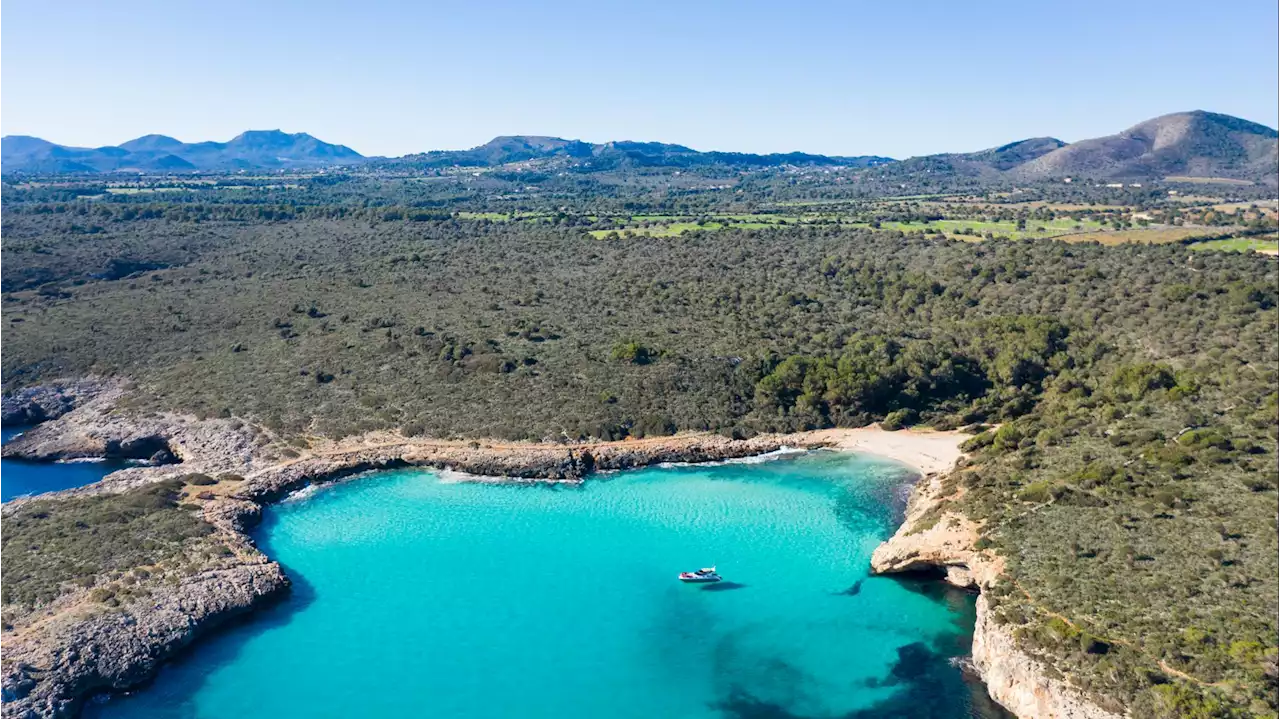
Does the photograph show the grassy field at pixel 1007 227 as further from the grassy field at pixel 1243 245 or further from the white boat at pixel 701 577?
the white boat at pixel 701 577

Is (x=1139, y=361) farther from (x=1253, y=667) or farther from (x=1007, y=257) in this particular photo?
(x=1253, y=667)

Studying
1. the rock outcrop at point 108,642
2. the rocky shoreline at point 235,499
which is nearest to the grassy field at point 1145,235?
the rocky shoreline at point 235,499

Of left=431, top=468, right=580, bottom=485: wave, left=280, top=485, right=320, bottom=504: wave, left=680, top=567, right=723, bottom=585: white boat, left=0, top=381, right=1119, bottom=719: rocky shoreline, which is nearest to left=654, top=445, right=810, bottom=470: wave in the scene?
left=0, top=381, right=1119, bottom=719: rocky shoreline

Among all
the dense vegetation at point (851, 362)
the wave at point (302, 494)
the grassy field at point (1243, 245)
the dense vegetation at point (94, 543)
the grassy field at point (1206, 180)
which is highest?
the grassy field at point (1206, 180)

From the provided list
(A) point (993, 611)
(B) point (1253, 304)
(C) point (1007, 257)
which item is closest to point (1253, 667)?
(A) point (993, 611)

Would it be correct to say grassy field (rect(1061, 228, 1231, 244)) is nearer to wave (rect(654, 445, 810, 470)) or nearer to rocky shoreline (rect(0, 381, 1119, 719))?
rocky shoreline (rect(0, 381, 1119, 719))

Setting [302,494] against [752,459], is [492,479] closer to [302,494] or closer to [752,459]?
[302,494]

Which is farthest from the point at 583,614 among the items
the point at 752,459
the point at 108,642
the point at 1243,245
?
the point at 1243,245
